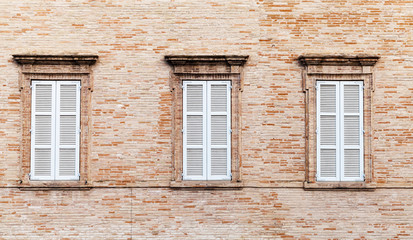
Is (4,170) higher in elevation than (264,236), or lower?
higher

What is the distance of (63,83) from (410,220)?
797cm

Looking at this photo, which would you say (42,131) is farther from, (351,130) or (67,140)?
(351,130)

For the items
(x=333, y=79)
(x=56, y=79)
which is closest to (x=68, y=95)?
(x=56, y=79)

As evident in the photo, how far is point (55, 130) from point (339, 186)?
615 centimetres

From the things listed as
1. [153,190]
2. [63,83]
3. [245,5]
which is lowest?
[153,190]

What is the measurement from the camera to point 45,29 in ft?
33.2

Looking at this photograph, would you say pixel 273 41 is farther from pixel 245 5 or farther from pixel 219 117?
pixel 219 117

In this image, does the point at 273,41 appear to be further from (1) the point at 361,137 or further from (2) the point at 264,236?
(2) the point at 264,236

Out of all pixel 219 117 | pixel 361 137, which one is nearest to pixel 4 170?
pixel 219 117

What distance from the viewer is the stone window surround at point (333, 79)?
10000 mm

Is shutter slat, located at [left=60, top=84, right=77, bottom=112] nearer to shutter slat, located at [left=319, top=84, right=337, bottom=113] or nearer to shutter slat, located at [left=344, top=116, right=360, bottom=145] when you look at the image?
shutter slat, located at [left=319, top=84, right=337, bottom=113]

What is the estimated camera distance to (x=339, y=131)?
10109 mm

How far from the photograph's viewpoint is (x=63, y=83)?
10.1 m

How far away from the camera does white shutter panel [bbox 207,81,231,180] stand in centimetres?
1009
